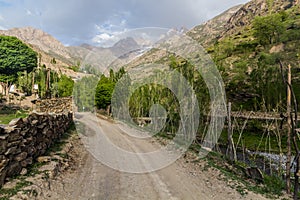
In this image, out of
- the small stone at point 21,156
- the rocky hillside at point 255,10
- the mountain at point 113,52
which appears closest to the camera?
the small stone at point 21,156

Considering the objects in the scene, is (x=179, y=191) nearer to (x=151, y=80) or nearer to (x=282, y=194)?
(x=282, y=194)

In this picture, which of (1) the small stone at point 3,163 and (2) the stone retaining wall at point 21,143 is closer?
(1) the small stone at point 3,163

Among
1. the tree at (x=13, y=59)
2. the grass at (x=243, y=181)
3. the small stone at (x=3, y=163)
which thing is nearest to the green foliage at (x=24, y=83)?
the tree at (x=13, y=59)

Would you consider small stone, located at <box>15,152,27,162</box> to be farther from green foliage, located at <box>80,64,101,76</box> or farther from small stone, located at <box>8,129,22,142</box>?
green foliage, located at <box>80,64,101,76</box>

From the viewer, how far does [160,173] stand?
739cm

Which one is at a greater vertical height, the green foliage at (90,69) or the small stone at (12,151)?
the green foliage at (90,69)

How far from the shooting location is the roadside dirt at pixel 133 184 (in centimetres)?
545

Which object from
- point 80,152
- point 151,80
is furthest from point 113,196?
point 151,80

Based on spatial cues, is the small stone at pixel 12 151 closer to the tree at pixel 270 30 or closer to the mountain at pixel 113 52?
the mountain at pixel 113 52

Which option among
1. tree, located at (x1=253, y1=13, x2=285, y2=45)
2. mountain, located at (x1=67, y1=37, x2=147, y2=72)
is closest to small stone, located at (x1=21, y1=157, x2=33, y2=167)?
mountain, located at (x1=67, y1=37, x2=147, y2=72)

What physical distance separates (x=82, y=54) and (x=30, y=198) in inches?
194

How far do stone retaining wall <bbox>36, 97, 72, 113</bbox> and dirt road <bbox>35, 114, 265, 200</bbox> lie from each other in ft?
21.6

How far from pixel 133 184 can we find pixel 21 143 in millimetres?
2687

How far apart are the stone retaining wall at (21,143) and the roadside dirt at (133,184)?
67 centimetres
